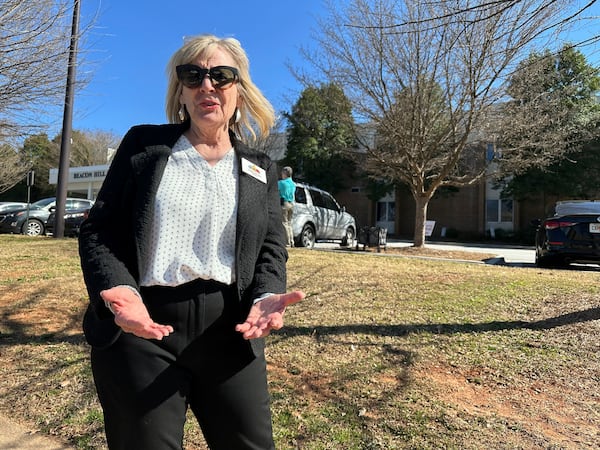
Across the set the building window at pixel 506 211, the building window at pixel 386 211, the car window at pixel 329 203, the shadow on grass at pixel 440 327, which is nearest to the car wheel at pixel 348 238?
the car window at pixel 329 203

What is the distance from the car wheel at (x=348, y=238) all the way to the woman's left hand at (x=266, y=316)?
1318 cm

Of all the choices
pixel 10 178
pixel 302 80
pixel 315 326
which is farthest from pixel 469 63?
pixel 10 178

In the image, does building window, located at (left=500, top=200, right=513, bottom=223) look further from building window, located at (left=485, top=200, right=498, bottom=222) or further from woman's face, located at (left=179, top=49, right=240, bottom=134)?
woman's face, located at (left=179, top=49, right=240, bottom=134)

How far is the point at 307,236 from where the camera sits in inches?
486

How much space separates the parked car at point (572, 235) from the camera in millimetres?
8242

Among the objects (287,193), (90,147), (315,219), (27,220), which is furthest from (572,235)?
(90,147)

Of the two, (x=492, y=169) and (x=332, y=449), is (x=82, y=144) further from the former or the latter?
(x=332, y=449)

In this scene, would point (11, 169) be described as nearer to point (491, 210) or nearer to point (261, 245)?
point (261, 245)

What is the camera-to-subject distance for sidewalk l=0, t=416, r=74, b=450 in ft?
8.48

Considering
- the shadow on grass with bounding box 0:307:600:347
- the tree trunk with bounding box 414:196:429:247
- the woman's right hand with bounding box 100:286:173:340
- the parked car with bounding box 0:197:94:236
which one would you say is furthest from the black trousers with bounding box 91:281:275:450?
the parked car with bounding box 0:197:94:236

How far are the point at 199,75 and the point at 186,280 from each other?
740 mm

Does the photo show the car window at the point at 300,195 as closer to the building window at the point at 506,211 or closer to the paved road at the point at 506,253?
the paved road at the point at 506,253

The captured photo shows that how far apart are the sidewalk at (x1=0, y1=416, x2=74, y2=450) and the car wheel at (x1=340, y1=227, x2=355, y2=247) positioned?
1222 centimetres

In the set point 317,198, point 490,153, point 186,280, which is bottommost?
point 186,280
